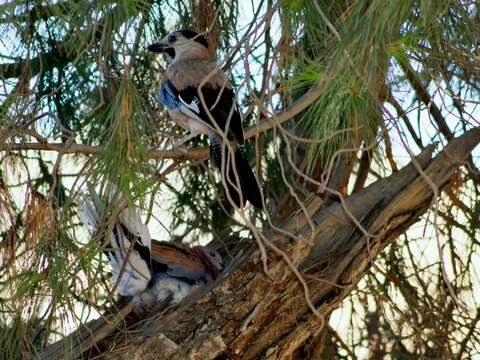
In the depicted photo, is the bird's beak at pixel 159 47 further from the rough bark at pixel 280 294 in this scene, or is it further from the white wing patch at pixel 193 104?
the rough bark at pixel 280 294

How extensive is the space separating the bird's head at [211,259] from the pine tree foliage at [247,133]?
8cm

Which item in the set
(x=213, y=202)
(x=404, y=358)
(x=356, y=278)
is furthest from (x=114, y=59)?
(x=404, y=358)

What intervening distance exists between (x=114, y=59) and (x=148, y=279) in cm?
87

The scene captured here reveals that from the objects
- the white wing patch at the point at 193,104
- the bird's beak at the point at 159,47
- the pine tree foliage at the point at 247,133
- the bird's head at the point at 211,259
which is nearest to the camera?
the pine tree foliage at the point at 247,133

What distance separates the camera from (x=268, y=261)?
333cm

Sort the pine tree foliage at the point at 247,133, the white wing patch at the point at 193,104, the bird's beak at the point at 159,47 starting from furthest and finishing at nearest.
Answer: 1. the bird's beak at the point at 159,47
2. the white wing patch at the point at 193,104
3. the pine tree foliage at the point at 247,133

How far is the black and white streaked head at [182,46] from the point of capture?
366 centimetres

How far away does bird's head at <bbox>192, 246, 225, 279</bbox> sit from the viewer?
3945mm

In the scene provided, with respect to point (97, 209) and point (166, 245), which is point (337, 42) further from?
point (166, 245)

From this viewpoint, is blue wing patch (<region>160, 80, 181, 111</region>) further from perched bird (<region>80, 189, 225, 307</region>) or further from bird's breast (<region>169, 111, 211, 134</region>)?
perched bird (<region>80, 189, 225, 307</region>)

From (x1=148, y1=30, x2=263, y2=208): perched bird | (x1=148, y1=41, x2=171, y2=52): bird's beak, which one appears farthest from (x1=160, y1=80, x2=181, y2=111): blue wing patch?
(x1=148, y1=41, x2=171, y2=52): bird's beak

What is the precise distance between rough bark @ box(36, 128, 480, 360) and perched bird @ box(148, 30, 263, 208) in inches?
9.0

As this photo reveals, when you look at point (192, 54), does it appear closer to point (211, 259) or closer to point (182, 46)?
point (182, 46)

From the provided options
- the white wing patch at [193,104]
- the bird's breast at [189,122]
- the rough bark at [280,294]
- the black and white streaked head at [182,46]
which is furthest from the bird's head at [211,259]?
the black and white streaked head at [182,46]
